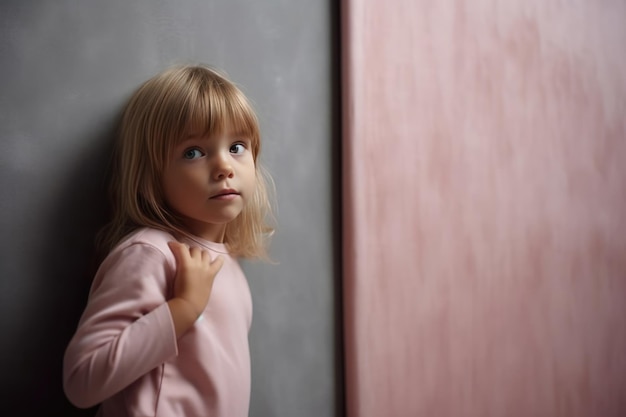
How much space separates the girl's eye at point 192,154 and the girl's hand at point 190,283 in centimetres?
12

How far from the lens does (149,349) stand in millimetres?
714

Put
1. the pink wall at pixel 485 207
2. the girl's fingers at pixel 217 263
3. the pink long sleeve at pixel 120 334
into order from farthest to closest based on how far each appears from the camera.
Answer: the pink wall at pixel 485 207 < the girl's fingers at pixel 217 263 < the pink long sleeve at pixel 120 334

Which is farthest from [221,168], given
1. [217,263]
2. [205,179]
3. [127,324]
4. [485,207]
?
[485,207]

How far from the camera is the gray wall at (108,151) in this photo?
833 millimetres

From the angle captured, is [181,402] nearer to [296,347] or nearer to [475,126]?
[296,347]

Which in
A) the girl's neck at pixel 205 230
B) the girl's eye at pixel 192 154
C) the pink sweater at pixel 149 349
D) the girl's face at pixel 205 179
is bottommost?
the pink sweater at pixel 149 349

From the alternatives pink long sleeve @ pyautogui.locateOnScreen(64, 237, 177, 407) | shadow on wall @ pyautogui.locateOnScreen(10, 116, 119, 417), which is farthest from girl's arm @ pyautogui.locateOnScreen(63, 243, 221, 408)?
shadow on wall @ pyautogui.locateOnScreen(10, 116, 119, 417)

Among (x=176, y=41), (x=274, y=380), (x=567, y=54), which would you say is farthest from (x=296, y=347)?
(x=567, y=54)

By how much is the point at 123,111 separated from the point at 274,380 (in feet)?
1.63

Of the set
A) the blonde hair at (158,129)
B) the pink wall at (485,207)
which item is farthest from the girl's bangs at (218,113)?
the pink wall at (485,207)

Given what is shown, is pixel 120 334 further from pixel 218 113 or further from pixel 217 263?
pixel 218 113

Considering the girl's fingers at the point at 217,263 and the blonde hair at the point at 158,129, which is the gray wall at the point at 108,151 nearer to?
the blonde hair at the point at 158,129

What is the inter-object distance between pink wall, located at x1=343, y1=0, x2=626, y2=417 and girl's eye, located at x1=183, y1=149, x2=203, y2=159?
327mm

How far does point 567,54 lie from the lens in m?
1.31
